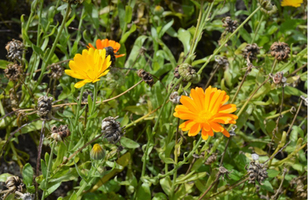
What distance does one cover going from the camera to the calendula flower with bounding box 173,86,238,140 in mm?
1439

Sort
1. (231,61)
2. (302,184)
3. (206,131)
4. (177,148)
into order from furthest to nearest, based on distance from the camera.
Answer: (231,61) < (302,184) < (177,148) < (206,131)

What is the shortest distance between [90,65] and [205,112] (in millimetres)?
562

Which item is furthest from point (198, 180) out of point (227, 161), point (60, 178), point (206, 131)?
point (60, 178)

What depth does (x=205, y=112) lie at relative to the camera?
1.49 meters

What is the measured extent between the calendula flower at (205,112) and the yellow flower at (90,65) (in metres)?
0.37

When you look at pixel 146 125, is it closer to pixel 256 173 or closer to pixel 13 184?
pixel 256 173

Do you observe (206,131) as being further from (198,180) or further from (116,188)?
(116,188)

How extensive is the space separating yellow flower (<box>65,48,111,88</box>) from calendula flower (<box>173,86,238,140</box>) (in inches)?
14.5

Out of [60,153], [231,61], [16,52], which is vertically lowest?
[60,153]

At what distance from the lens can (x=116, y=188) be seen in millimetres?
2037

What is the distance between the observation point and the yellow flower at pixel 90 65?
56.7 inches

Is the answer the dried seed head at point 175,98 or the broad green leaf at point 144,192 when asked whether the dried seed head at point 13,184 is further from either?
the dried seed head at point 175,98

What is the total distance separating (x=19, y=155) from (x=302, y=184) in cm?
195

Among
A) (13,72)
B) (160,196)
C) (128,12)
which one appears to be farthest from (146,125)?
(13,72)
